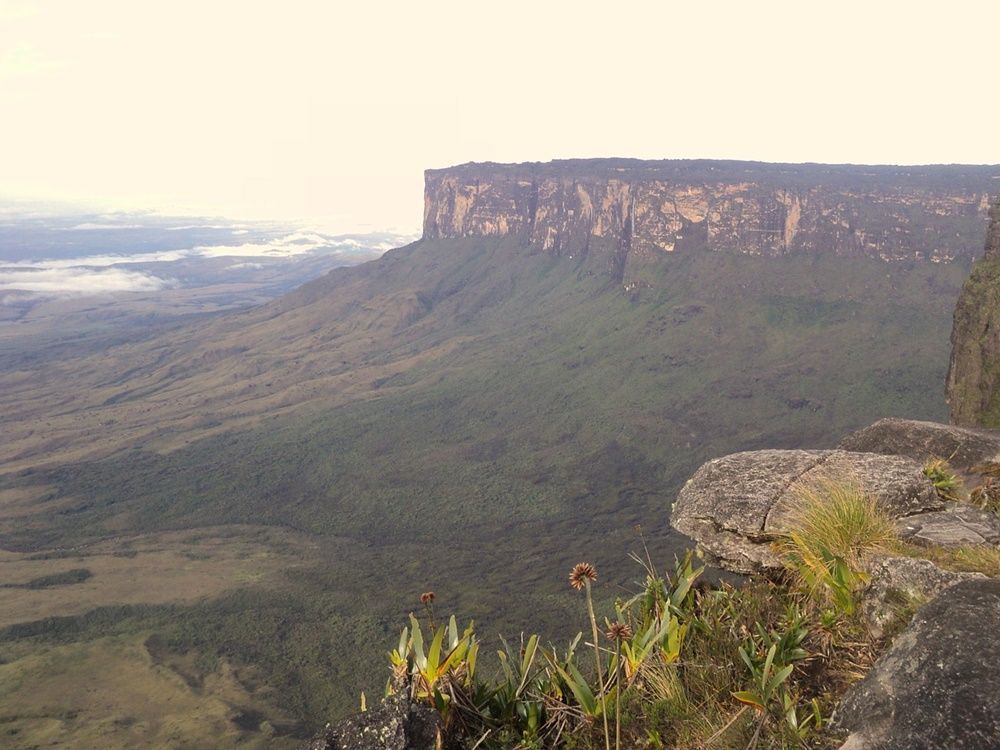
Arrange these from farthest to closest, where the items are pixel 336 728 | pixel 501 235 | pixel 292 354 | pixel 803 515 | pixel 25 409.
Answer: pixel 501 235, pixel 292 354, pixel 25 409, pixel 803 515, pixel 336 728

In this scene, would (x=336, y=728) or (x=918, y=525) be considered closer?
(x=336, y=728)

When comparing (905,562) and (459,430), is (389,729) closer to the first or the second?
(905,562)

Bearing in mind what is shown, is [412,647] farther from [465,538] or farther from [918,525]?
[465,538]

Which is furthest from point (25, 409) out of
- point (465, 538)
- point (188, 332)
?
point (465, 538)

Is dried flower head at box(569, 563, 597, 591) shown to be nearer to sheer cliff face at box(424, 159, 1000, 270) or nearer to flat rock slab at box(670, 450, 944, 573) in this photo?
flat rock slab at box(670, 450, 944, 573)

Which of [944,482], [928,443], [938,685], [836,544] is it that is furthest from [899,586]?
[928,443]

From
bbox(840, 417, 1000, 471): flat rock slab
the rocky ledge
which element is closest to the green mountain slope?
bbox(840, 417, 1000, 471): flat rock slab
